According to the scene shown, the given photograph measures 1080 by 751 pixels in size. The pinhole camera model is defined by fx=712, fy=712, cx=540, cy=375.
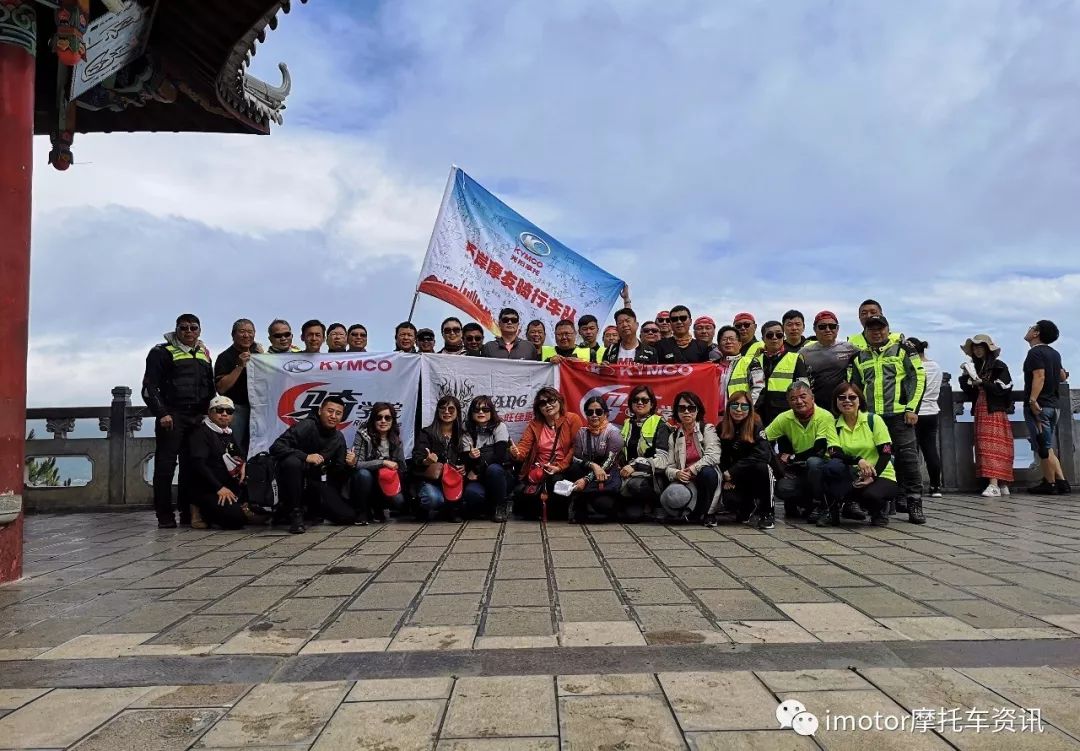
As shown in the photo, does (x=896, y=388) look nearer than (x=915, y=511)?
No

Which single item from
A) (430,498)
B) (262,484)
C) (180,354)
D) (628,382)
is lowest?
(430,498)

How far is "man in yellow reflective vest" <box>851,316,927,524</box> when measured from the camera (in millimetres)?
7102

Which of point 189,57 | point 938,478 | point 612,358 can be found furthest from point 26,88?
point 938,478

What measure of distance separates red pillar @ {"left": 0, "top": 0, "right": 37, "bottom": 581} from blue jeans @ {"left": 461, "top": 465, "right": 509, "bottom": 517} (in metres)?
3.53

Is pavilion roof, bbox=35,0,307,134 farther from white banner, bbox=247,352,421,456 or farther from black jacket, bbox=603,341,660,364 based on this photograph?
black jacket, bbox=603,341,660,364

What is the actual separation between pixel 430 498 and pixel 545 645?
152 inches

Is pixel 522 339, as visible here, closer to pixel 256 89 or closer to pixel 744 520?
pixel 744 520

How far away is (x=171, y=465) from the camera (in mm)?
7074

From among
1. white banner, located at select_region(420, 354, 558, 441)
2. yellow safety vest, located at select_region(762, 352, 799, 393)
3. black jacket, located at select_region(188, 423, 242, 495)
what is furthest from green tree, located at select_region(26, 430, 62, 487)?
yellow safety vest, located at select_region(762, 352, 799, 393)

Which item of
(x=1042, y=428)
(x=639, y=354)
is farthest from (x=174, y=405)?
(x=1042, y=428)

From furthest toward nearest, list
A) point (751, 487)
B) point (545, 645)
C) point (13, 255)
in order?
point (751, 487) < point (13, 255) < point (545, 645)

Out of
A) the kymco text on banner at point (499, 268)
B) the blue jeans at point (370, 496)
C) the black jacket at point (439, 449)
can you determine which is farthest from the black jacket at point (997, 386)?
the blue jeans at point (370, 496)

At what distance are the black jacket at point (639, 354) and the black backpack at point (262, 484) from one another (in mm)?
3831

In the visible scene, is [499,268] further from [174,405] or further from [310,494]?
[174,405]
